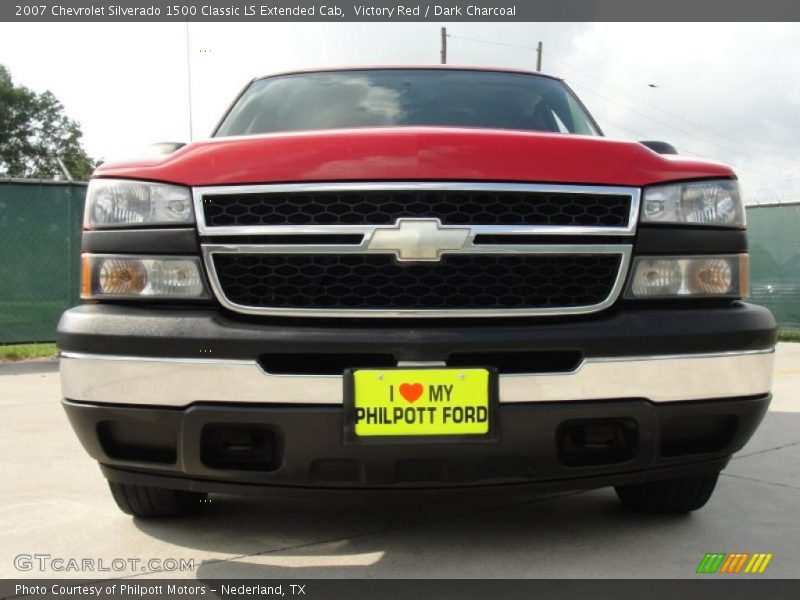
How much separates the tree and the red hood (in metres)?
55.6

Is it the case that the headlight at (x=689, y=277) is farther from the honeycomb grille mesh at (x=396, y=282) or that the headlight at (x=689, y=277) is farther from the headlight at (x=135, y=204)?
the headlight at (x=135, y=204)

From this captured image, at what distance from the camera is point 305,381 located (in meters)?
2.37

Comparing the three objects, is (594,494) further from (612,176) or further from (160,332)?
(160,332)

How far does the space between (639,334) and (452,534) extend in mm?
976

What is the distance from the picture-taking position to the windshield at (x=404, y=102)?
3.69 m

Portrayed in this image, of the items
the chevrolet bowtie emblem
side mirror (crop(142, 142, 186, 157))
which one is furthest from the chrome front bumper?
side mirror (crop(142, 142, 186, 157))

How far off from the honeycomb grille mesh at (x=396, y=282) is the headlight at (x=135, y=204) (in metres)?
0.19

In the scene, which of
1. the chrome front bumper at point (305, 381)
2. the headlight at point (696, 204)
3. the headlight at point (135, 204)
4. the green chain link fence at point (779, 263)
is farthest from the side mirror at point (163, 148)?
the green chain link fence at point (779, 263)

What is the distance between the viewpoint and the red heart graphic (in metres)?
2.35

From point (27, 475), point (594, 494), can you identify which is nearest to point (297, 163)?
point (594, 494)

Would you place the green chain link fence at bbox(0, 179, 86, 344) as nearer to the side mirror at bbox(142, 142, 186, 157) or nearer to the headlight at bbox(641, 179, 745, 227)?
the side mirror at bbox(142, 142, 186, 157)

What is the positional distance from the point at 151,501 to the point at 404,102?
76.9 inches

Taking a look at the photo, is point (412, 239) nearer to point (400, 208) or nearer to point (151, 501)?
point (400, 208)

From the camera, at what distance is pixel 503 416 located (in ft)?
7.84
